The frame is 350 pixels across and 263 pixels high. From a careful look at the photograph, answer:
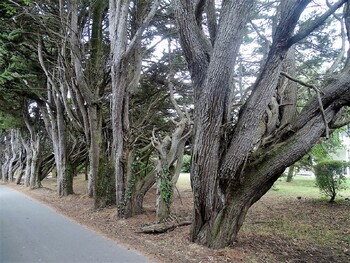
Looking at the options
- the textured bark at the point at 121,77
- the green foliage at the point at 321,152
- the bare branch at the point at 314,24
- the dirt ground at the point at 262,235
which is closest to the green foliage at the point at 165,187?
the dirt ground at the point at 262,235

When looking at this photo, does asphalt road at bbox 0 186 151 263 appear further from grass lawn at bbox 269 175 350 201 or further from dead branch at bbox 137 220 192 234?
grass lawn at bbox 269 175 350 201

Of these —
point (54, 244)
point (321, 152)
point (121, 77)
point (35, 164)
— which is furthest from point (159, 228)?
point (35, 164)

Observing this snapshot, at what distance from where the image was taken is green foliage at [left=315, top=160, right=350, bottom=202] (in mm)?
10711

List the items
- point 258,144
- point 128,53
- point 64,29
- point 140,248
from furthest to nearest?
point 64,29
point 128,53
point 258,144
point 140,248

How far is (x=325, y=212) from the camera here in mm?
9680

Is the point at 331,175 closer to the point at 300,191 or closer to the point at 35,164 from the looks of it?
the point at 300,191

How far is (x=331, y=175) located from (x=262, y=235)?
5.23m

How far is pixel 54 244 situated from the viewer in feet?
20.7

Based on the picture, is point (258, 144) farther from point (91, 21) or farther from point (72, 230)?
point (91, 21)

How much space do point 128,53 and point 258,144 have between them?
4.53 metres

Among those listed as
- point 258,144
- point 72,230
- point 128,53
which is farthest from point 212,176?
point 128,53

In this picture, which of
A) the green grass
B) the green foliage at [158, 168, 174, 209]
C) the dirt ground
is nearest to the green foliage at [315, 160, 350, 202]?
the dirt ground

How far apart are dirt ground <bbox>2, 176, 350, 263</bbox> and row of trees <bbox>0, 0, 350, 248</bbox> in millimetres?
472

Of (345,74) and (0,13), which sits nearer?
(345,74)
